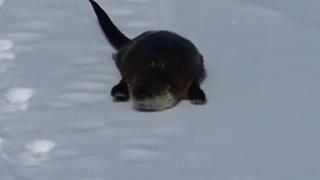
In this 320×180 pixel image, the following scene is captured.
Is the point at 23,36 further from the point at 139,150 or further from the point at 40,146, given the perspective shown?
the point at 139,150

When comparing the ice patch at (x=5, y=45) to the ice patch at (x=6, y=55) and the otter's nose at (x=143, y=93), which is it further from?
the otter's nose at (x=143, y=93)

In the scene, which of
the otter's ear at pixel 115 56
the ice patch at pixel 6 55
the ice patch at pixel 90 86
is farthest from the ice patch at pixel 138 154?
the ice patch at pixel 6 55

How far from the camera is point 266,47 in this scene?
509cm

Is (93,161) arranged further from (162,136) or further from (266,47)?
(266,47)

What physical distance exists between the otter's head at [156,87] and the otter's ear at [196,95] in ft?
0.11

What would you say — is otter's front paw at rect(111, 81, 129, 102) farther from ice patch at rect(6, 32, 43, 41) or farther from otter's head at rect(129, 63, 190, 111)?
ice patch at rect(6, 32, 43, 41)

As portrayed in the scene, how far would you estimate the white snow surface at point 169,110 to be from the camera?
3.99 metres

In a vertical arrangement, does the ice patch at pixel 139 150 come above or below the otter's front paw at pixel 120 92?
below

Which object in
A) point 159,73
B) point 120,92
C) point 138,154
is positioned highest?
point 159,73

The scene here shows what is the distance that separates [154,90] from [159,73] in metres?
0.09

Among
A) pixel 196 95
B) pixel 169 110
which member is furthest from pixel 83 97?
pixel 196 95

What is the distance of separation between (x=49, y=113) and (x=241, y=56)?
1073 mm

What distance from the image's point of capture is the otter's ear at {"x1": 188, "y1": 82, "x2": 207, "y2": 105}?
447 centimetres

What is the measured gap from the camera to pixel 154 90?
438 centimetres
